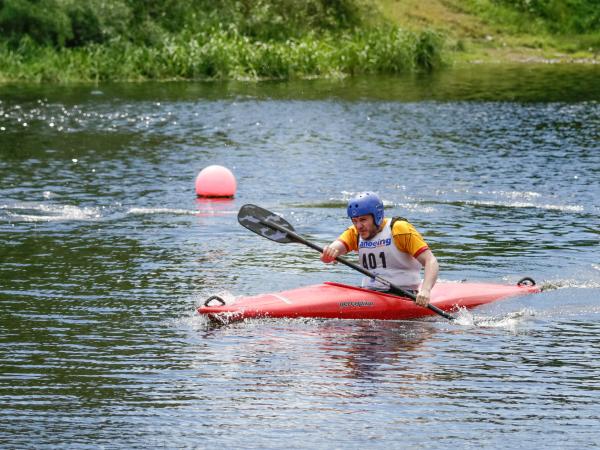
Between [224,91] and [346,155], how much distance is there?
13.2m

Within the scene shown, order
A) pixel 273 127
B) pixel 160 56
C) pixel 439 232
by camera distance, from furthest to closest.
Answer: pixel 160 56 → pixel 273 127 → pixel 439 232

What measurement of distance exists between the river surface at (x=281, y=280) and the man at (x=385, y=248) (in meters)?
0.52

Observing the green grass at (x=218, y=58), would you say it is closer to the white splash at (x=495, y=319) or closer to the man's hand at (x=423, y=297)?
the white splash at (x=495, y=319)

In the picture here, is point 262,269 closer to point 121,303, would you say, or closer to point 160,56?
point 121,303

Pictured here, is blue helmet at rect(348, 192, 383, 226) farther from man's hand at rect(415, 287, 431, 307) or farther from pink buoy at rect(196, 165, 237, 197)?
pink buoy at rect(196, 165, 237, 197)

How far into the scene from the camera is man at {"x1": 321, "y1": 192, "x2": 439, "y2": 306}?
11.7 m

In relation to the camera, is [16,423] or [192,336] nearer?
[16,423]

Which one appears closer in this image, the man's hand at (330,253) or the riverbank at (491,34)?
the man's hand at (330,253)

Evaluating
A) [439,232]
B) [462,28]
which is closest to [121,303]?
[439,232]

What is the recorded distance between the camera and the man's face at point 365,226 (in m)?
11.8

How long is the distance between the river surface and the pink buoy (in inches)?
9.5

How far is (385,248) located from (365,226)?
0.34 metres

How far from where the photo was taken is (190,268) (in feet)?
48.0

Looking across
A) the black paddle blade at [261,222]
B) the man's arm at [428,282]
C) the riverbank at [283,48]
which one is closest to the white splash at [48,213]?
the black paddle blade at [261,222]
